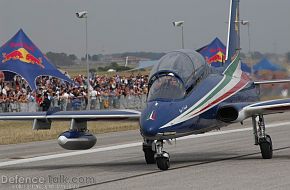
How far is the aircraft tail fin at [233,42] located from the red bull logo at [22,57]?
16.9 metres

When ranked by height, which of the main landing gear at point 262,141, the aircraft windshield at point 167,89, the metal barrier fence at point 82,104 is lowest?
the main landing gear at point 262,141

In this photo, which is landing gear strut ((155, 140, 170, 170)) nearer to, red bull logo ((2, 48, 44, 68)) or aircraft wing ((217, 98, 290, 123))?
aircraft wing ((217, 98, 290, 123))

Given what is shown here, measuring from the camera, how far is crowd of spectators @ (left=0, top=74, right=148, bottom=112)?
36.0m

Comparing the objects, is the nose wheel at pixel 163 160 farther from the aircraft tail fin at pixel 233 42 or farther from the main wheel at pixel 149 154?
the aircraft tail fin at pixel 233 42

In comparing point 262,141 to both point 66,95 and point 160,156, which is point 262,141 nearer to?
point 160,156

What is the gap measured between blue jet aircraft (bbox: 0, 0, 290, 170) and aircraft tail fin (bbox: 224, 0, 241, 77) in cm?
44

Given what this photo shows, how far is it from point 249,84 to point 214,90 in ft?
9.20

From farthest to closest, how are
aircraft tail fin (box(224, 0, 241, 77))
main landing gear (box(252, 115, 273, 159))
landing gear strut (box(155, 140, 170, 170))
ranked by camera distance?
aircraft tail fin (box(224, 0, 241, 77))
main landing gear (box(252, 115, 273, 159))
landing gear strut (box(155, 140, 170, 170))

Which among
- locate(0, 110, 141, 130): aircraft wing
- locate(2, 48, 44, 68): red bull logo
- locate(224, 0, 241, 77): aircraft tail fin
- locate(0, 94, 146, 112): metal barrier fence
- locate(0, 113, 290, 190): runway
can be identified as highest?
locate(2, 48, 44, 68): red bull logo

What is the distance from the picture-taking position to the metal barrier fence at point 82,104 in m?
35.5

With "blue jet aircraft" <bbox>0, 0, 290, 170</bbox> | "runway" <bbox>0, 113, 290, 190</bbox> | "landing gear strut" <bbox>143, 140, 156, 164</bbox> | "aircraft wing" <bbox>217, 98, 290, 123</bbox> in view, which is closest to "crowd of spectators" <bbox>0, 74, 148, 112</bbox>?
"runway" <bbox>0, 113, 290, 190</bbox>

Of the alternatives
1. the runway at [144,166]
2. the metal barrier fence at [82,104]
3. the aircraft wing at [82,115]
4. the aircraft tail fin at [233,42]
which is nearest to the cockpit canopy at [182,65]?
the aircraft wing at [82,115]

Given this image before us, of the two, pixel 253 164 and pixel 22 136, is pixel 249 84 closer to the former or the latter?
pixel 253 164

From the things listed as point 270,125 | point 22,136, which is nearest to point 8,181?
point 22,136
